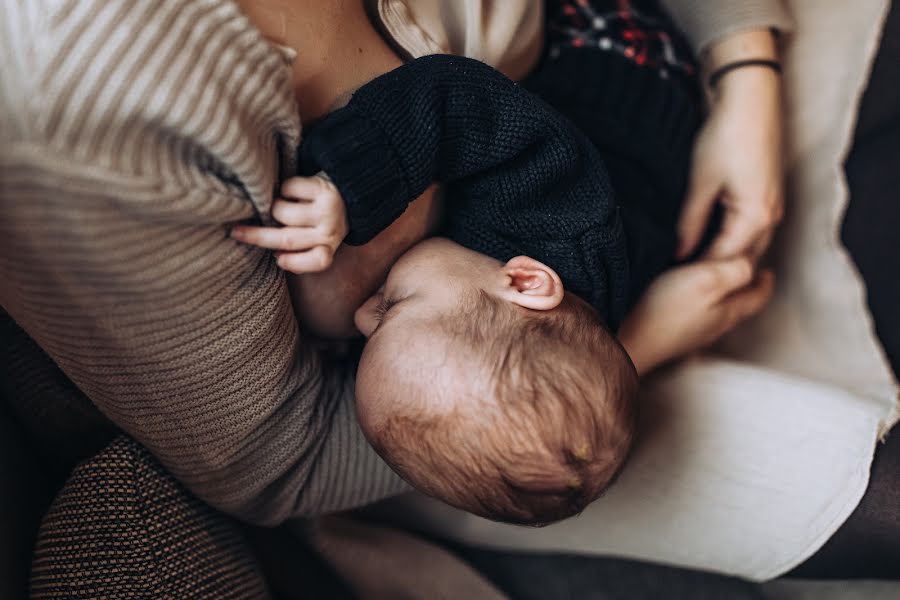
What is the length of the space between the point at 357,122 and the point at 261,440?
0.31 m

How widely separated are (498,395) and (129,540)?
38 centimetres

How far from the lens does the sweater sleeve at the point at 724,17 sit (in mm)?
982

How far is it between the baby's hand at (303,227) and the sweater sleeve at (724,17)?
0.67 m

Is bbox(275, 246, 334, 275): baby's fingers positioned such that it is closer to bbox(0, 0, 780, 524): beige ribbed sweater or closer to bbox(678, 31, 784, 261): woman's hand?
bbox(0, 0, 780, 524): beige ribbed sweater

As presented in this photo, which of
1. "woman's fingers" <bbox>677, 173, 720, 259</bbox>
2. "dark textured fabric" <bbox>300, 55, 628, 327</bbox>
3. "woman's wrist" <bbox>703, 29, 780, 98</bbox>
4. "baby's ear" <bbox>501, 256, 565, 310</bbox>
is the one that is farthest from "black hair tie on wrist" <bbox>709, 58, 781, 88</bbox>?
"baby's ear" <bbox>501, 256, 565, 310</bbox>

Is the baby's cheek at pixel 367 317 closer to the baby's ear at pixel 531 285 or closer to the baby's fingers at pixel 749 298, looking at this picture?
the baby's ear at pixel 531 285

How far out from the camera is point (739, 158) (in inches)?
37.8

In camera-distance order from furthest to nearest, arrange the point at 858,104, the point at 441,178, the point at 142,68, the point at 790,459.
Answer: the point at 858,104 → the point at 790,459 → the point at 441,178 → the point at 142,68

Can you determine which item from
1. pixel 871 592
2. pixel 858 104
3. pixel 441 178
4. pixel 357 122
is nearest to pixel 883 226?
pixel 858 104

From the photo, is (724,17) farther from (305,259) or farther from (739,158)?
(305,259)

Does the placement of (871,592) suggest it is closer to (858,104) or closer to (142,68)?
(858,104)

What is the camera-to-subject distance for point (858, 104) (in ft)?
3.26

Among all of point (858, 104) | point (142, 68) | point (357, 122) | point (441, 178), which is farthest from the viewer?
point (858, 104)

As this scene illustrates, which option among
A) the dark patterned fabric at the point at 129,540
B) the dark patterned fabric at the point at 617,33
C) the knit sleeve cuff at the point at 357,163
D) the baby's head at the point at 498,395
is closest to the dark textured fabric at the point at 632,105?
the dark patterned fabric at the point at 617,33
